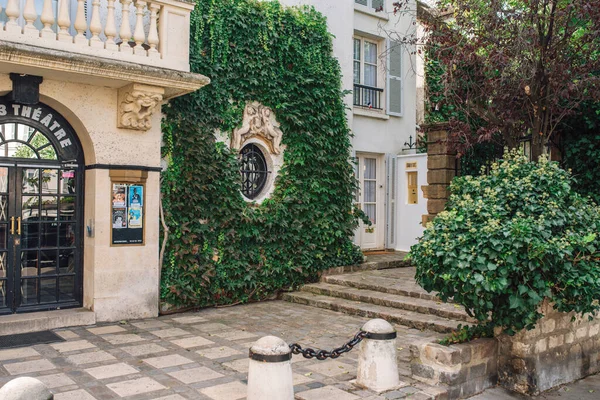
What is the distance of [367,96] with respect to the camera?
1252cm

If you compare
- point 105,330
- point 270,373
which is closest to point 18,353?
point 105,330

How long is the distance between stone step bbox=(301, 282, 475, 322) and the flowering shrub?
6.11ft

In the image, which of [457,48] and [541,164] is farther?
[457,48]

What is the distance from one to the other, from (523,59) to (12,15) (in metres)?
6.91

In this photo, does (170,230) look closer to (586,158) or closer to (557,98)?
(557,98)

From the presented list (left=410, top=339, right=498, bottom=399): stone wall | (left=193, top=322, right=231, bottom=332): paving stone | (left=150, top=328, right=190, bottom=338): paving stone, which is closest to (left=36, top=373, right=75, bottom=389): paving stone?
(left=150, top=328, right=190, bottom=338): paving stone

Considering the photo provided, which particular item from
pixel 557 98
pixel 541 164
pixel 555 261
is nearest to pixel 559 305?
pixel 555 261

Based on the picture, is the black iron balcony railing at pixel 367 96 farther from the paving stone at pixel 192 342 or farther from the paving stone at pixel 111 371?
the paving stone at pixel 111 371

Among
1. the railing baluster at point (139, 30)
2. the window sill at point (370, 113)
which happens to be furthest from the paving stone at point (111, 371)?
the window sill at point (370, 113)

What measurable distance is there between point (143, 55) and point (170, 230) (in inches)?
99.9

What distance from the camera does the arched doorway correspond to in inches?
293

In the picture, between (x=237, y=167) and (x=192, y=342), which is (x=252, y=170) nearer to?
(x=237, y=167)

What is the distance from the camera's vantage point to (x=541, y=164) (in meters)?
6.02

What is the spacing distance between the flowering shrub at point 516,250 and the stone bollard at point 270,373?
6.19 feet
